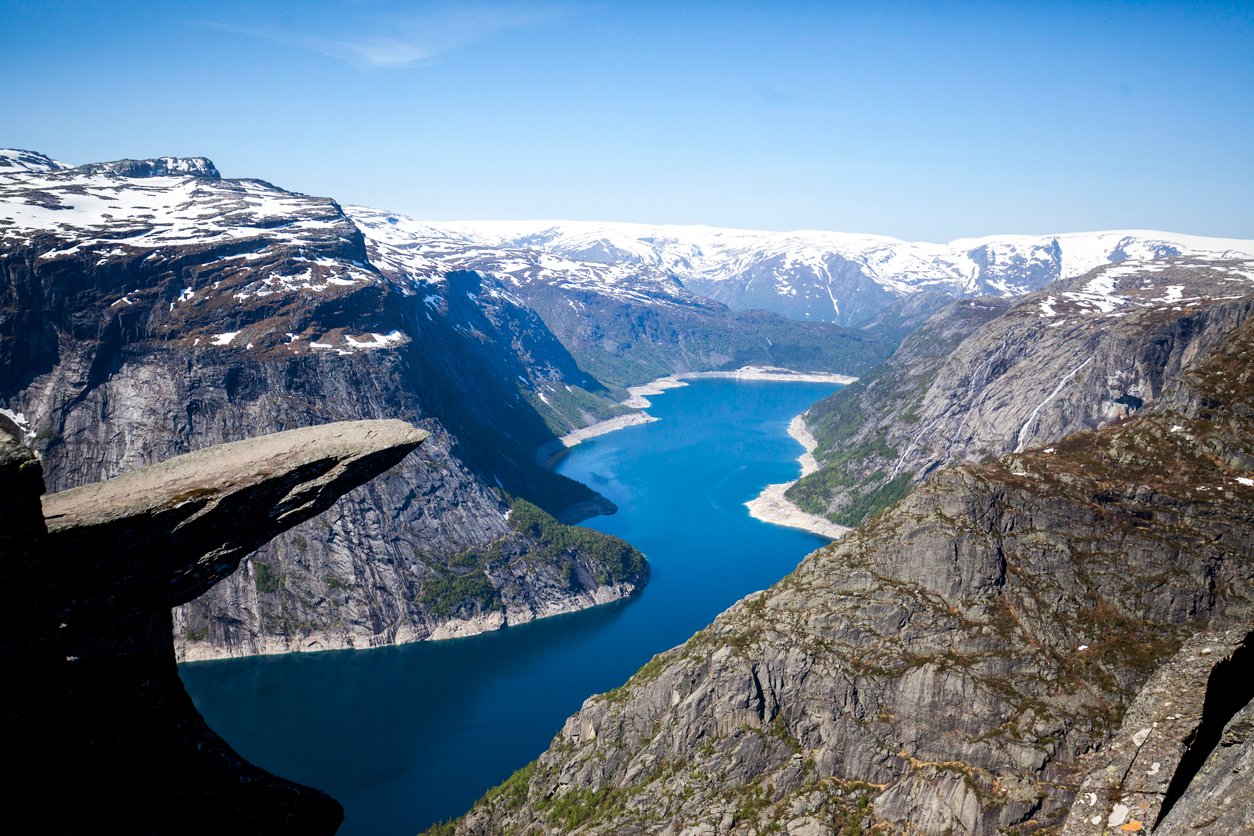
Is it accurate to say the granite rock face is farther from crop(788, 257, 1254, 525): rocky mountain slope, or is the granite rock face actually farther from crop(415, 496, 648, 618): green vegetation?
crop(415, 496, 648, 618): green vegetation

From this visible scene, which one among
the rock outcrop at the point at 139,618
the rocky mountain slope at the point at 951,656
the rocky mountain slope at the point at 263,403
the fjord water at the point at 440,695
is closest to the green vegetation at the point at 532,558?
the rocky mountain slope at the point at 263,403

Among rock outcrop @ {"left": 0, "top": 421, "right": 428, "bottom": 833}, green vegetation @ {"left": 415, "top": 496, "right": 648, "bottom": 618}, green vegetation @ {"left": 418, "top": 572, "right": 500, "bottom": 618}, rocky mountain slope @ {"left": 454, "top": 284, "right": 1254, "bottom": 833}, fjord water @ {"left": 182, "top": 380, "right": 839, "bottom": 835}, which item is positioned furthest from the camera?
green vegetation @ {"left": 415, "top": 496, "right": 648, "bottom": 618}

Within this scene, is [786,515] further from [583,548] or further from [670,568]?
[583,548]

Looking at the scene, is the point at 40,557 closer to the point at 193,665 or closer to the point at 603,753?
the point at 603,753

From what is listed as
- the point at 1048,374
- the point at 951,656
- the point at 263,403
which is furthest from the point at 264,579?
the point at 1048,374

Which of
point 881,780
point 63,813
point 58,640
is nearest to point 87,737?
point 63,813

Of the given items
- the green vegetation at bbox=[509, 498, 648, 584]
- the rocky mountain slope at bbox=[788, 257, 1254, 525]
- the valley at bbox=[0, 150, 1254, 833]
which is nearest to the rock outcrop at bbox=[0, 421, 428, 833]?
the valley at bbox=[0, 150, 1254, 833]
